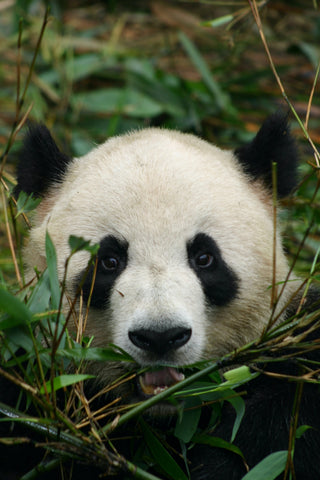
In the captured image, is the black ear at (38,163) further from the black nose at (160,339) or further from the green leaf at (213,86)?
the green leaf at (213,86)

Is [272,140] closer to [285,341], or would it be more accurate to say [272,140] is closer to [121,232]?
[121,232]

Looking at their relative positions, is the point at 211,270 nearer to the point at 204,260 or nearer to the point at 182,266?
the point at 204,260

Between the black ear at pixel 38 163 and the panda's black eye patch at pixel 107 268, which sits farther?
the black ear at pixel 38 163

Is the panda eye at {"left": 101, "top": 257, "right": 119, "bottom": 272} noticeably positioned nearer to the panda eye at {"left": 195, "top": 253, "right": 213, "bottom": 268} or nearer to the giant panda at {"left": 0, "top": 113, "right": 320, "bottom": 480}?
the giant panda at {"left": 0, "top": 113, "right": 320, "bottom": 480}

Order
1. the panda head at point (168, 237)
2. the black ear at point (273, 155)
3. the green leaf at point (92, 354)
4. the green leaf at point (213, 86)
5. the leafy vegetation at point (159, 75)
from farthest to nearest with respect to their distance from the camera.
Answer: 1. the green leaf at point (213, 86)
2. the leafy vegetation at point (159, 75)
3. the black ear at point (273, 155)
4. the panda head at point (168, 237)
5. the green leaf at point (92, 354)

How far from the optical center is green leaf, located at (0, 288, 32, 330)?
1998 mm

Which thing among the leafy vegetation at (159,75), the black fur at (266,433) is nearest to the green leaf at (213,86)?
the leafy vegetation at (159,75)

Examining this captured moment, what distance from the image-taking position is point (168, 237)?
239cm

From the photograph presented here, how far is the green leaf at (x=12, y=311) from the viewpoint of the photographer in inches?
78.7

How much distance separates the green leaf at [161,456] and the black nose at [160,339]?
360 mm

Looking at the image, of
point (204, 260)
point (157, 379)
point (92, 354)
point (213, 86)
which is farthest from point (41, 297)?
point (213, 86)

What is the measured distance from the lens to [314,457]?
7.63ft

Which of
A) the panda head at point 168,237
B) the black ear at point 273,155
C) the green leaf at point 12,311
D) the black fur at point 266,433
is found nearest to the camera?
the green leaf at point 12,311

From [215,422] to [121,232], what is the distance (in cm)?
80
